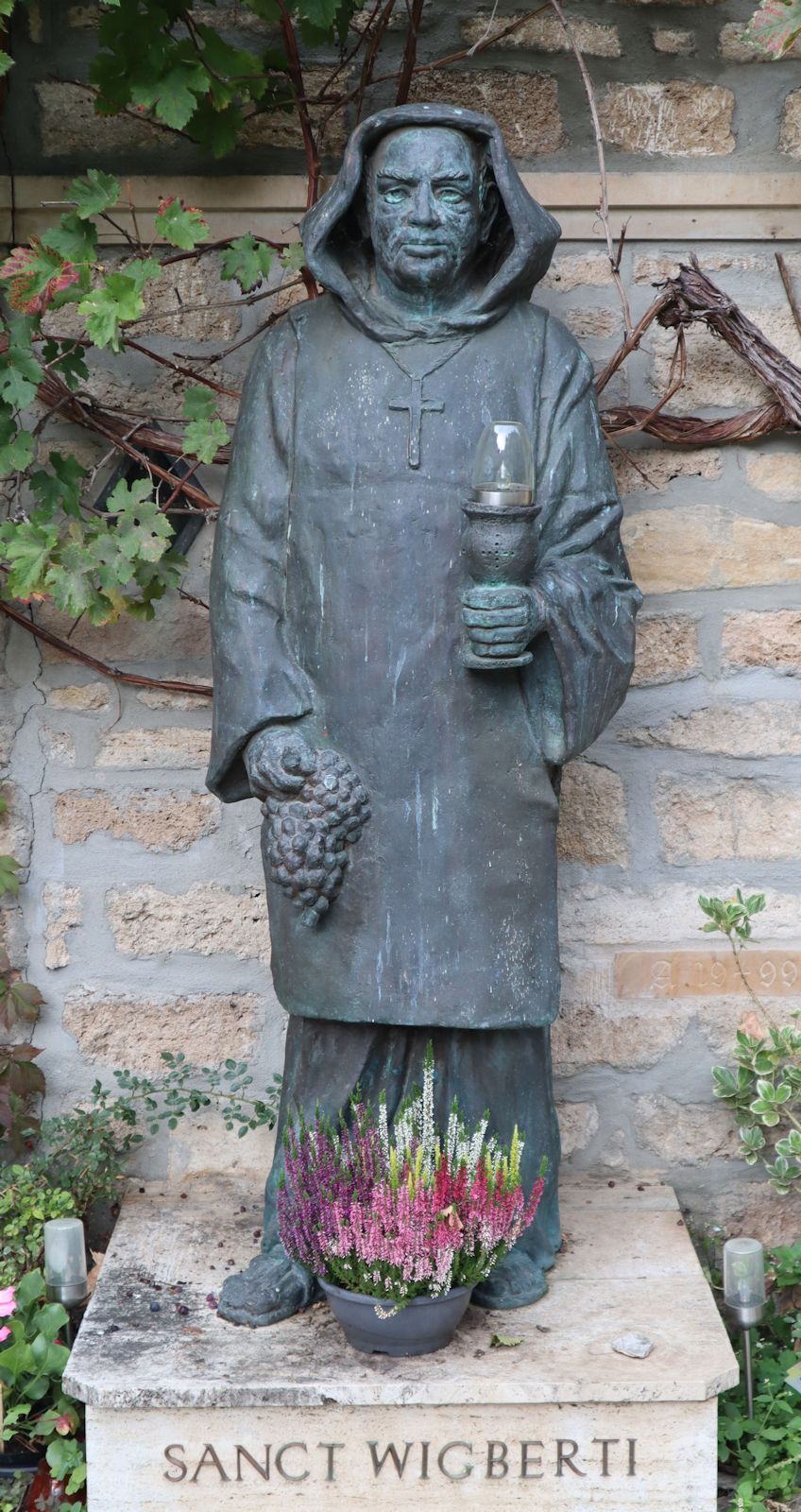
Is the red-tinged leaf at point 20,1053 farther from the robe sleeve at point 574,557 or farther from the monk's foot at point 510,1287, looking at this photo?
→ the robe sleeve at point 574,557

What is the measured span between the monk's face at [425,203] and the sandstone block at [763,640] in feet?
3.55

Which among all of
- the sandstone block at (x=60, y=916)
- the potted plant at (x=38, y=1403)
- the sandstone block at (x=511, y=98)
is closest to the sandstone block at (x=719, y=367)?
the sandstone block at (x=511, y=98)

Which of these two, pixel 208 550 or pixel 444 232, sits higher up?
pixel 444 232

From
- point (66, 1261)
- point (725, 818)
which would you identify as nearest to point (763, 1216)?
point (725, 818)

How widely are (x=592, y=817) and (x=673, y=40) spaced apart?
5.04 ft

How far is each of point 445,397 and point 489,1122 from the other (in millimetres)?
1271

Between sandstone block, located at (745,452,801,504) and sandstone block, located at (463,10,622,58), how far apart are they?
84cm

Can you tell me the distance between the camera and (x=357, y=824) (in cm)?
308

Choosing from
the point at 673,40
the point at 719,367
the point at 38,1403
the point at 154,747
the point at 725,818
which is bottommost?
the point at 38,1403

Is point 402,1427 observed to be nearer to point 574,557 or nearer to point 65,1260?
point 65,1260

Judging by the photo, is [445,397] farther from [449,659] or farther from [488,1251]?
[488,1251]

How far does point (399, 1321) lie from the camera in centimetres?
300

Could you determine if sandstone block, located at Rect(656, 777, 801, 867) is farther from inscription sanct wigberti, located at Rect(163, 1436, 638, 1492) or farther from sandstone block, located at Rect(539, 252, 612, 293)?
inscription sanct wigberti, located at Rect(163, 1436, 638, 1492)

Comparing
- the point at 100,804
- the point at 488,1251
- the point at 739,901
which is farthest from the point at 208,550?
the point at 488,1251
